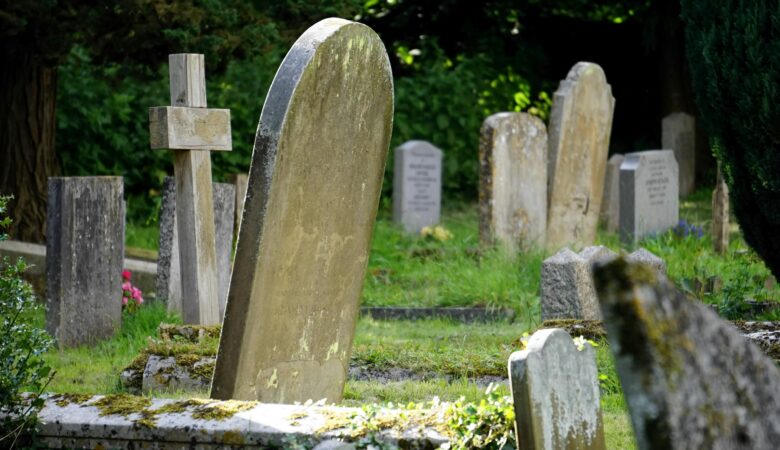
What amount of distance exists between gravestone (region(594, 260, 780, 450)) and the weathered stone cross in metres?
4.78

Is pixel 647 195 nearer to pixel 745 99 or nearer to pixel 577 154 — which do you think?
pixel 577 154

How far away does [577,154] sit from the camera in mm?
12906

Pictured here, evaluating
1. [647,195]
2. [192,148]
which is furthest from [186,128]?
[647,195]

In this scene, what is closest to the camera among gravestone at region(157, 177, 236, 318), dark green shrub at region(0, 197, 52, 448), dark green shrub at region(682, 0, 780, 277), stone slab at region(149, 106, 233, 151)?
dark green shrub at region(0, 197, 52, 448)

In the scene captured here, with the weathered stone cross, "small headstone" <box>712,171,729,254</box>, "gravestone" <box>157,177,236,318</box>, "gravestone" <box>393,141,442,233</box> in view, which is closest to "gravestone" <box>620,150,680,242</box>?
"small headstone" <box>712,171,729,254</box>

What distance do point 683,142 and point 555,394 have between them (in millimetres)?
15146

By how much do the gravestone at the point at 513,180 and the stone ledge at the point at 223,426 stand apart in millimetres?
8009

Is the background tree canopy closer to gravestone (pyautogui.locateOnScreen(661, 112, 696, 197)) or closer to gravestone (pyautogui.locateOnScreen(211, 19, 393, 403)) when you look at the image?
gravestone (pyautogui.locateOnScreen(661, 112, 696, 197))

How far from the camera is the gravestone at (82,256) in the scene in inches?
321

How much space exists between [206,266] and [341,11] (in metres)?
5.75

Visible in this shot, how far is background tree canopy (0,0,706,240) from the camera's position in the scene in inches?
439

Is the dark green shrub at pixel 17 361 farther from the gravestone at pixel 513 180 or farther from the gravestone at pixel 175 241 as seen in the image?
the gravestone at pixel 513 180

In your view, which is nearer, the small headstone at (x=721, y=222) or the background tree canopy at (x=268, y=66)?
the background tree canopy at (x=268, y=66)

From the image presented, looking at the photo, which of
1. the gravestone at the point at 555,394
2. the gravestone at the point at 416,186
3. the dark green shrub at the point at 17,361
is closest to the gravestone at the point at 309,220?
the dark green shrub at the point at 17,361
